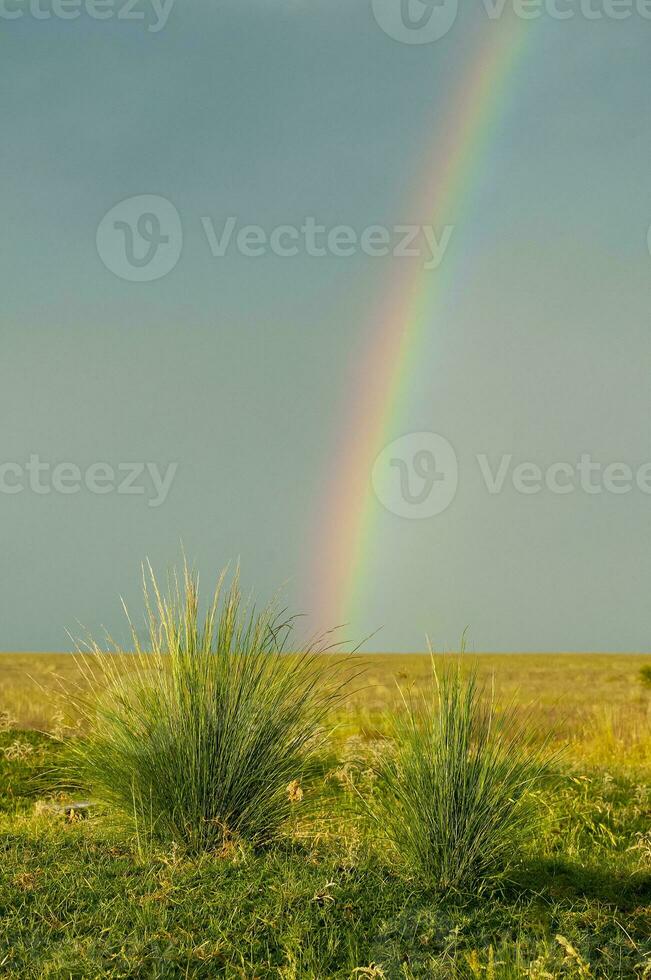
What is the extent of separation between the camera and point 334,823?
270 inches

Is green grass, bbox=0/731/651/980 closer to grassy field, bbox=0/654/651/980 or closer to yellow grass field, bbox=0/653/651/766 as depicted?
grassy field, bbox=0/654/651/980

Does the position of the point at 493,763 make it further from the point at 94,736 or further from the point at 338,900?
the point at 94,736

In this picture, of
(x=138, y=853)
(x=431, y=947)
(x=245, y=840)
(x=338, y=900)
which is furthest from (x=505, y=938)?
(x=138, y=853)

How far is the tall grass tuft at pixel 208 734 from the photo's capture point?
600cm

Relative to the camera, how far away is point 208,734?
6.05m

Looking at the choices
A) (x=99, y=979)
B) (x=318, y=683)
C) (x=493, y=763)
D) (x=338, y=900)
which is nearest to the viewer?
(x=99, y=979)

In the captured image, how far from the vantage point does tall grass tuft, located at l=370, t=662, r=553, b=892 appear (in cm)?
545

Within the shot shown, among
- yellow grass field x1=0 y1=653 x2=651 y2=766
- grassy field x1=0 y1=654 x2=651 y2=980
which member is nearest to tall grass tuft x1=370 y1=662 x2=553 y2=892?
grassy field x1=0 y1=654 x2=651 y2=980

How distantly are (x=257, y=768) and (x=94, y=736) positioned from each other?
1.21m

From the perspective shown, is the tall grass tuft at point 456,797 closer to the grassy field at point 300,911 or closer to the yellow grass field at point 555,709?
the grassy field at point 300,911

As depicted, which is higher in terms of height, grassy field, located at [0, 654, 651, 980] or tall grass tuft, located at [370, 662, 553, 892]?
tall grass tuft, located at [370, 662, 553, 892]

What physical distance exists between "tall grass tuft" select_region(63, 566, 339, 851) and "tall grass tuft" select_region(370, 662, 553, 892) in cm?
71

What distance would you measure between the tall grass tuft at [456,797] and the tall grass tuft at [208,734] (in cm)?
71

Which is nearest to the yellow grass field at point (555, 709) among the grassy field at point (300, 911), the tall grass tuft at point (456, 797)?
the tall grass tuft at point (456, 797)
